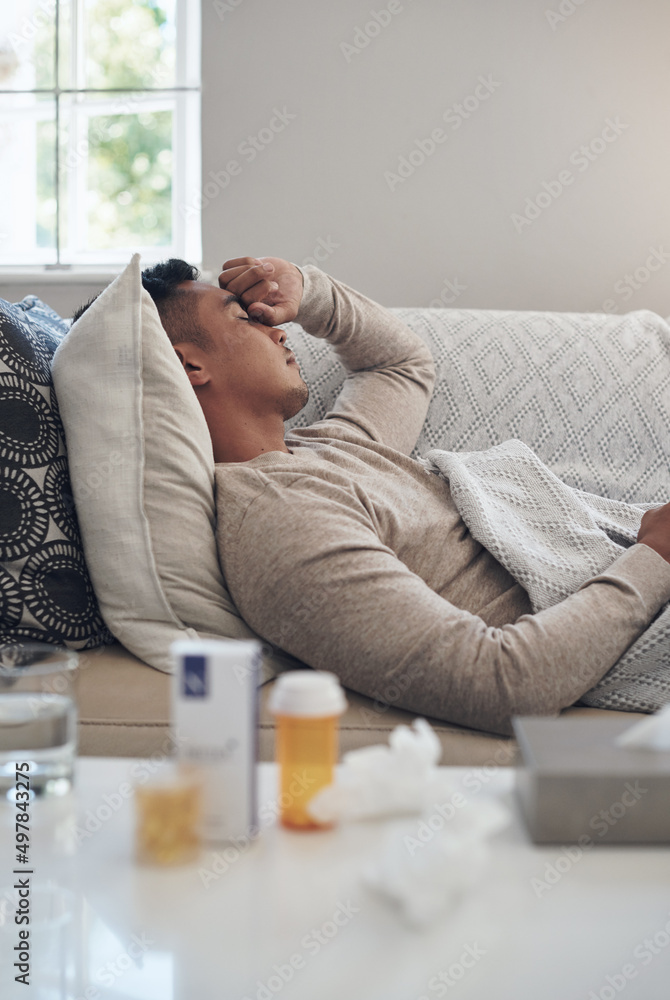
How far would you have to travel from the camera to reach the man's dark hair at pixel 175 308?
1.28m

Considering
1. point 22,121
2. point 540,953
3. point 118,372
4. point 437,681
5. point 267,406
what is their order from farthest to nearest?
point 22,121
point 267,406
point 118,372
point 437,681
point 540,953

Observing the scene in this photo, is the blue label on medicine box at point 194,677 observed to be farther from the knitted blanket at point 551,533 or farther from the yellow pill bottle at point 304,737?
the knitted blanket at point 551,533

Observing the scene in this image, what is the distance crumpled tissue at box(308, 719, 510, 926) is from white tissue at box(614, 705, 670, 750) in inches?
3.9

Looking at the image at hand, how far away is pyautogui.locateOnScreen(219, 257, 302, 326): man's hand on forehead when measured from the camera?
4.37 feet

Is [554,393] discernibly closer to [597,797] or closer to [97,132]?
[597,797]

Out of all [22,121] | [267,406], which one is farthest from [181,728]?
[22,121]

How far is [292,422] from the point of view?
153 cm

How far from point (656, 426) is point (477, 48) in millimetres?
1095

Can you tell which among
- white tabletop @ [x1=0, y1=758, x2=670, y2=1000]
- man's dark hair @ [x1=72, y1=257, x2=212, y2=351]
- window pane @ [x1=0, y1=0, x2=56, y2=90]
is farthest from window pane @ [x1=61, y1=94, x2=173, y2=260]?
white tabletop @ [x1=0, y1=758, x2=670, y2=1000]

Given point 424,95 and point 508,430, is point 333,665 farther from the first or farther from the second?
point 424,95

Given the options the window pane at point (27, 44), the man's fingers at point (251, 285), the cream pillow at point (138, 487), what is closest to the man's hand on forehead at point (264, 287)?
the man's fingers at point (251, 285)

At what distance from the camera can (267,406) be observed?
1.27 metres

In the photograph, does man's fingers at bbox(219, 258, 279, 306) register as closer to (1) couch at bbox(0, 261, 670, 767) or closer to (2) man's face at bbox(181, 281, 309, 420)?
(2) man's face at bbox(181, 281, 309, 420)

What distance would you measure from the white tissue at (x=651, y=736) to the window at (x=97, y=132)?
6.27 ft
